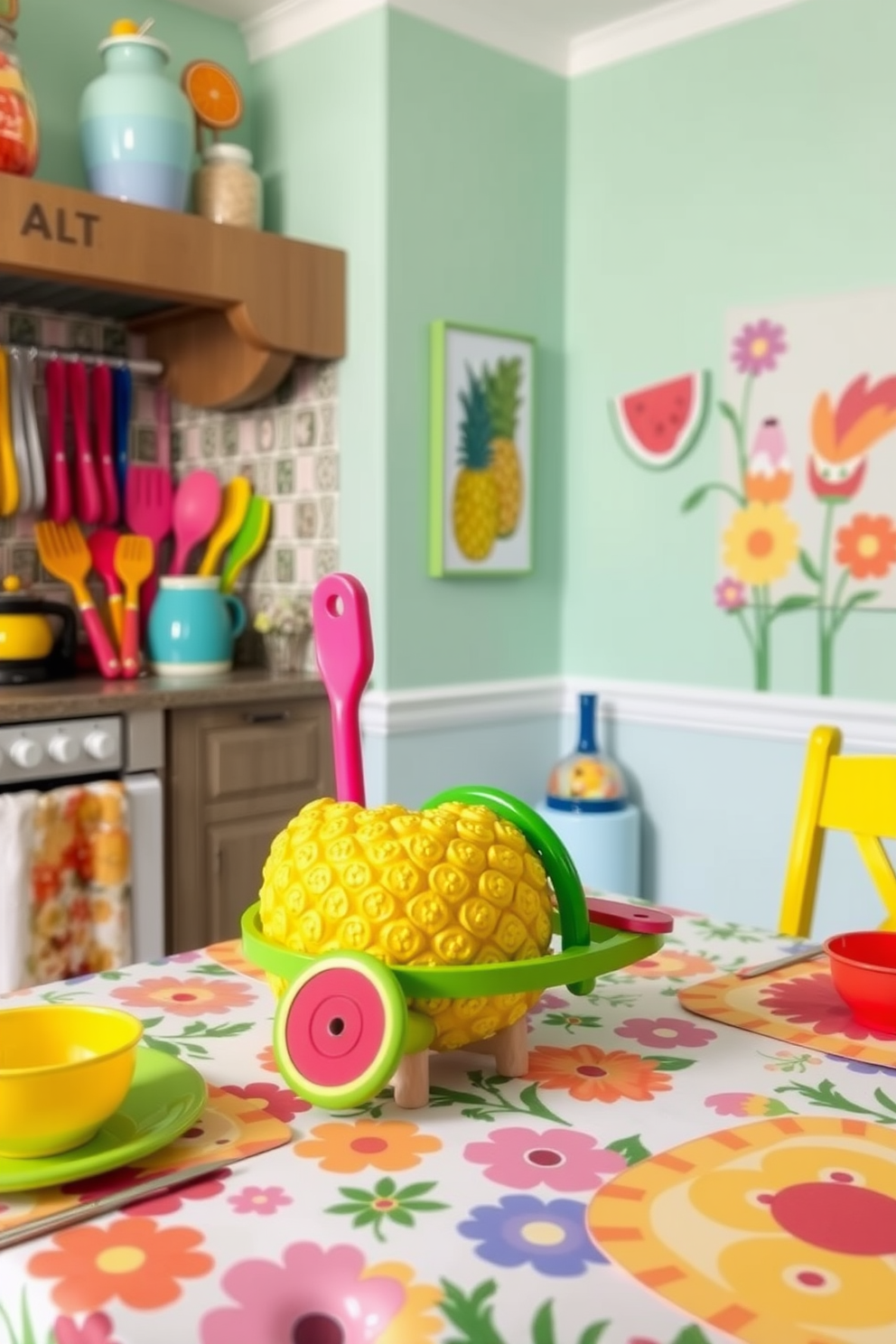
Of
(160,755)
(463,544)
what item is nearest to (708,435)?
(463,544)

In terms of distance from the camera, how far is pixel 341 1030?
33.5 inches

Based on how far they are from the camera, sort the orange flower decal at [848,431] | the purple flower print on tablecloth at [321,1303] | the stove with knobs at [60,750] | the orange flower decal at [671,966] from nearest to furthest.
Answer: the purple flower print on tablecloth at [321,1303], the orange flower decal at [671,966], the stove with knobs at [60,750], the orange flower decal at [848,431]

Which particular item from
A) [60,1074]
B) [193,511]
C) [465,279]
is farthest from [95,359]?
[60,1074]

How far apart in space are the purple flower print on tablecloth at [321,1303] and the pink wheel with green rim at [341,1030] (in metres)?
0.15

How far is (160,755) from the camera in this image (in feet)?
8.35

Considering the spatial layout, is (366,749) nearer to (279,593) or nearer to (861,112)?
(279,593)

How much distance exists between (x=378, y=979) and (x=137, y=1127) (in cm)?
17

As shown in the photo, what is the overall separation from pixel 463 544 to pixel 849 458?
814mm

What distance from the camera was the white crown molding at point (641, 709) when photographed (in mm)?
2662

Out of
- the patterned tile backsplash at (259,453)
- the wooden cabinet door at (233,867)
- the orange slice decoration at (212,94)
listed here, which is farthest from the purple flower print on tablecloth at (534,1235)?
the orange slice decoration at (212,94)

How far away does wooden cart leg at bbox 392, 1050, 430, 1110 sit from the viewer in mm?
877

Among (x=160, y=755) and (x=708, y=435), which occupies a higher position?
(x=708, y=435)

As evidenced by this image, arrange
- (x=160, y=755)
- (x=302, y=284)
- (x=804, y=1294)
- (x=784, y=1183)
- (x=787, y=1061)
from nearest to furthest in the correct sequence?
(x=804, y=1294)
(x=784, y=1183)
(x=787, y=1061)
(x=160, y=755)
(x=302, y=284)

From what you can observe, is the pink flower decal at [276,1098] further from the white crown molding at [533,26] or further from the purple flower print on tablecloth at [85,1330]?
the white crown molding at [533,26]
